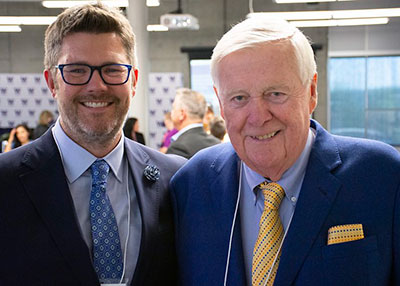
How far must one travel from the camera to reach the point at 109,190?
1.85 meters

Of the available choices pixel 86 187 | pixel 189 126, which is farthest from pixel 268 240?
pixel 189 126

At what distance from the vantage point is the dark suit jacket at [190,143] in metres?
4.87

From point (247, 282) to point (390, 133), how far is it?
12.8 m

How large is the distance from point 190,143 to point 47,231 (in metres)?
3.33

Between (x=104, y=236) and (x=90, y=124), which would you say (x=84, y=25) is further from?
(x=104, y=236)

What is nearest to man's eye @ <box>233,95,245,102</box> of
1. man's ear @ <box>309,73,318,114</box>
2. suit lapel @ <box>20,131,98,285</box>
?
man's ear @ <box>309,73,318,114</box>

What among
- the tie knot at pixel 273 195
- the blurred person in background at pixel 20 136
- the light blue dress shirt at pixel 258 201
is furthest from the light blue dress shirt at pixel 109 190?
the blurred person in background at pixel 20 136

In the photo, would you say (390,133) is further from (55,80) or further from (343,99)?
(55,80)

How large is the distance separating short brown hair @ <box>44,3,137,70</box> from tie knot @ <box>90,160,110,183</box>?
40 cm

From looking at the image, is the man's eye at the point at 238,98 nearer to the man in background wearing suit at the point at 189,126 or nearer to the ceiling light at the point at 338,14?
the man in background wearing suit at the point at 189,126

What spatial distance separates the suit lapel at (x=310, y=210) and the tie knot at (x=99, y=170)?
0.70 metres

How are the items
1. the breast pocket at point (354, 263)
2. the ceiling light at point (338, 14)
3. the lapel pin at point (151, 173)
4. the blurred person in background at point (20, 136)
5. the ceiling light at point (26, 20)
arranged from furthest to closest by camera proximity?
the ceiling light at point (26, 20) < the ceiling light at point (338, 14) < the blurred person in background at point (20, 136) < the lapel pin at point (151, 173) < the breast pocket at point (354, 263)

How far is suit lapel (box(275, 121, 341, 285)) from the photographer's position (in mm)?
1525

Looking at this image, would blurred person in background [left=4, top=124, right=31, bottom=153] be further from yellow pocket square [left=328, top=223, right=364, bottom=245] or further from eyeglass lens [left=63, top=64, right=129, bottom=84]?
yellow pocket square [left=328, top=223, right=364, bottom=245]
